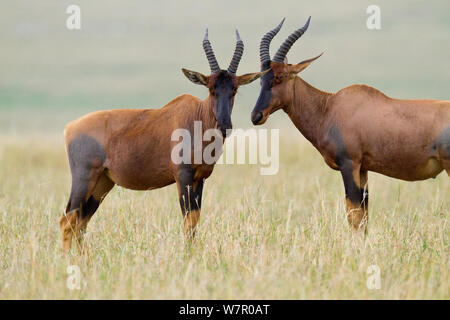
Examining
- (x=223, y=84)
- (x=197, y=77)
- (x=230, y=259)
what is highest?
(x=197, y=77)

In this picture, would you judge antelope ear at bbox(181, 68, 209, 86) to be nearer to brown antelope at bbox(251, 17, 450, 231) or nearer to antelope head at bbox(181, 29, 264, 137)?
antelope head at bbox(181, 29, 264, 137)

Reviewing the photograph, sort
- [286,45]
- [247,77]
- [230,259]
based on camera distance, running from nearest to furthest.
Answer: [230,259]
[247,77]
[286,45]

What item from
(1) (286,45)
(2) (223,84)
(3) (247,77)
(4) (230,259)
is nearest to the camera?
(4) (230,259)

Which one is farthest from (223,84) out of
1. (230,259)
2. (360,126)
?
(230,259)

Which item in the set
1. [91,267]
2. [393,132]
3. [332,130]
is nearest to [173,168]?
[91,267]

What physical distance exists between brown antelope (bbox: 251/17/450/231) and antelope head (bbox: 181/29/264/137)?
0.50m

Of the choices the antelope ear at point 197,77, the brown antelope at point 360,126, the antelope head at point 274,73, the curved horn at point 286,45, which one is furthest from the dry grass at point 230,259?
the curved horn at point 286,45

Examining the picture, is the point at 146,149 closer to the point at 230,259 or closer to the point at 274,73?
the point at 230,259

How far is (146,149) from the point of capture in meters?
8.39

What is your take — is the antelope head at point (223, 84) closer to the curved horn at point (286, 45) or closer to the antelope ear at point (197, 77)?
the antelope ear at point (197, 77)

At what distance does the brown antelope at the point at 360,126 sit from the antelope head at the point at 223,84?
500 mm

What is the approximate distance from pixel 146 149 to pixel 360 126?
2.93 meters

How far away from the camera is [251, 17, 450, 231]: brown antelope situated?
8.18m

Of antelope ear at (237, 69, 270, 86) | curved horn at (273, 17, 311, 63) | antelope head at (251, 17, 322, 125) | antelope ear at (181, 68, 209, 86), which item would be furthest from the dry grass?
curved horn at (273, 17, 311, 63)
